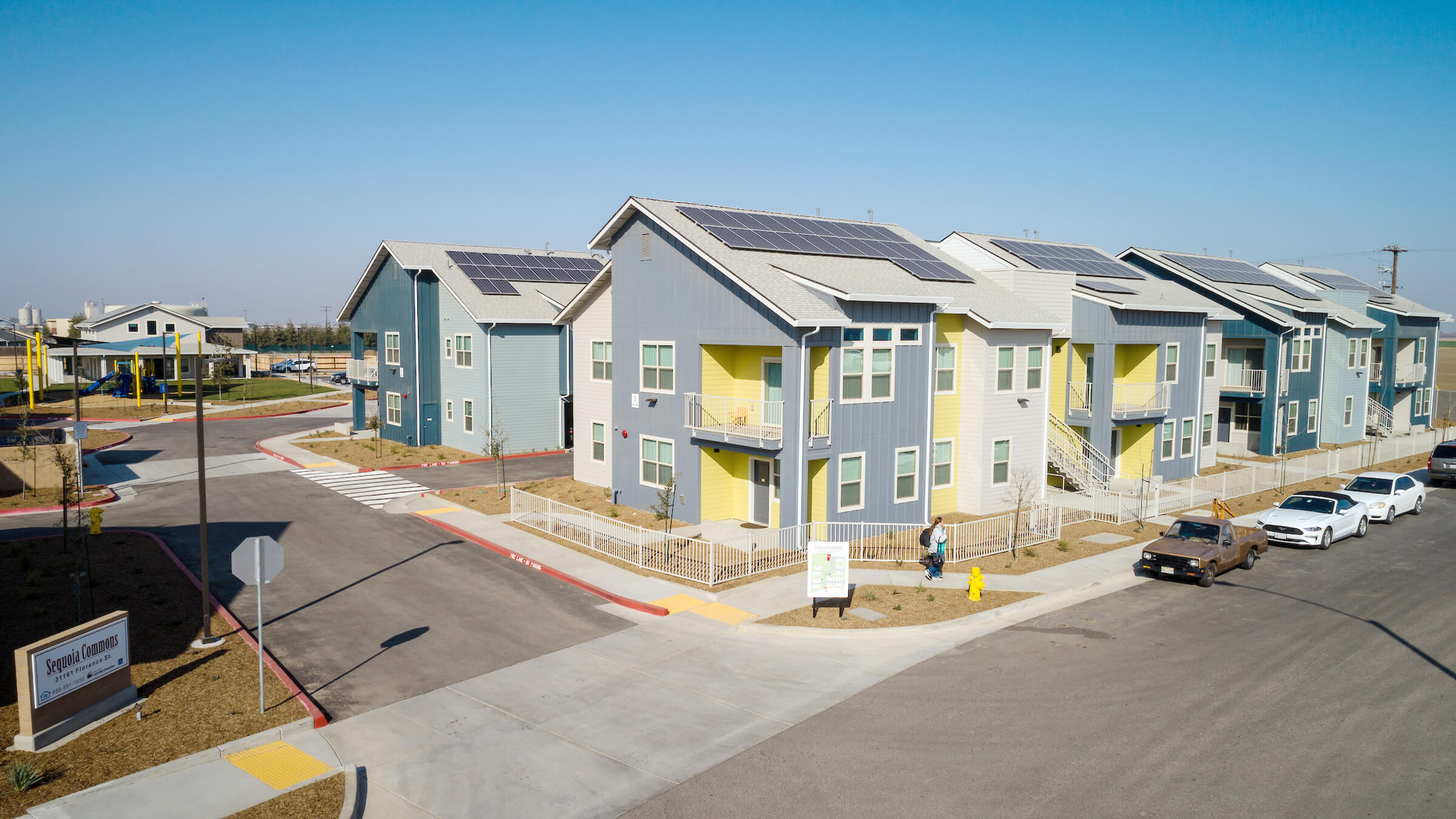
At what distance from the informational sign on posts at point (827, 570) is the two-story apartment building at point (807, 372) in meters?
5.93

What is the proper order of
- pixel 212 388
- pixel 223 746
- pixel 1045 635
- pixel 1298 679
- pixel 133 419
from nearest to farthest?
1. pixel 223 746
2. pixel 1298 679
3. pixel 1045 635
4. pixel 133 419
5. pixel 212 388

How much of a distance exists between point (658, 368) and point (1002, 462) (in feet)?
39.1

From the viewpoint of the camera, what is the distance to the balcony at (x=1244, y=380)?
1642 inches

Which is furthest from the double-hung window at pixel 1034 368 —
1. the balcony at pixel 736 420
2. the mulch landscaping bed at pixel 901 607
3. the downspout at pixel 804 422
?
the mulch landscaping bed at pixel 901 607

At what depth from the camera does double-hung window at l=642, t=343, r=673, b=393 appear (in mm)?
28281

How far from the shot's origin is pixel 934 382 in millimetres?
27281

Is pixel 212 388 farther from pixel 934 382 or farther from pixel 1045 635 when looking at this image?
pixel 1045 635

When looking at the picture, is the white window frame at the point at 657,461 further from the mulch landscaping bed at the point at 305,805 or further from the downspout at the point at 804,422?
the mulch landscaping bed at the point at 305,805

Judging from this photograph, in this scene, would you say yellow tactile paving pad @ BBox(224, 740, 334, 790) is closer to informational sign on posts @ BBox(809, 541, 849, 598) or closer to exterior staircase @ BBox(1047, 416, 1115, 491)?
informational sign on posts @ BBox(809, 541, 849, 598)

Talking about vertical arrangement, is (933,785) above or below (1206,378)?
below

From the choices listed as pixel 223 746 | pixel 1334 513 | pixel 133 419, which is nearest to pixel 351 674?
pixel 223 746

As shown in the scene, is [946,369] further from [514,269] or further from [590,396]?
[514,269]

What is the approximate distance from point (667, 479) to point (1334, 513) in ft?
66.9

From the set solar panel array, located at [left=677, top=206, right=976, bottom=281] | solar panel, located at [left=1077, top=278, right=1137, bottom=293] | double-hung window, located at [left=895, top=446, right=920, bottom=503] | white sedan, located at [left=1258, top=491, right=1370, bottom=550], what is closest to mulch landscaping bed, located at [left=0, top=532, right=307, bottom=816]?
solar panel array, located at [left=677, top=206, right=976, bottom=281]
